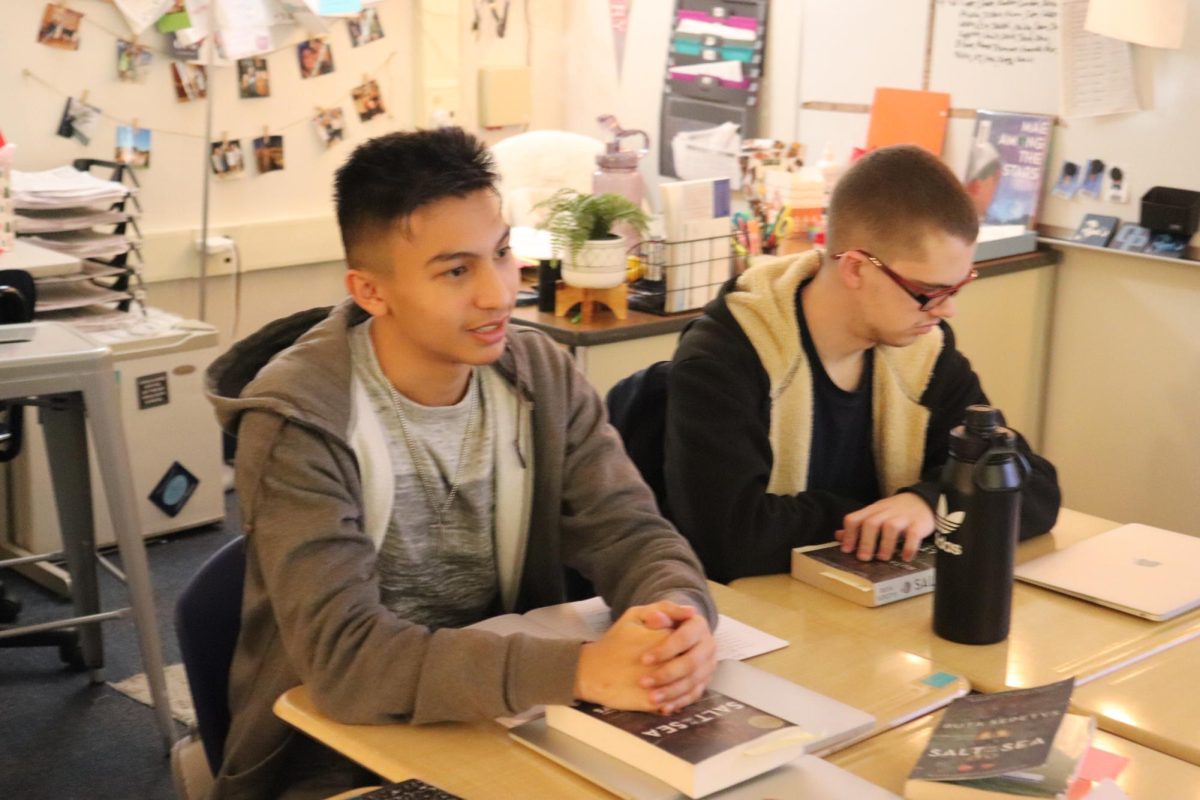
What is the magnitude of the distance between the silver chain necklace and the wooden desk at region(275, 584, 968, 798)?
11.6 inches

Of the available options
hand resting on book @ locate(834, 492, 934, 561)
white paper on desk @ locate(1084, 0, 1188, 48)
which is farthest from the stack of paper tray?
hand resting on book @ locate(834, 492, 934, 561)

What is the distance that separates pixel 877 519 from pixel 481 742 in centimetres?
68

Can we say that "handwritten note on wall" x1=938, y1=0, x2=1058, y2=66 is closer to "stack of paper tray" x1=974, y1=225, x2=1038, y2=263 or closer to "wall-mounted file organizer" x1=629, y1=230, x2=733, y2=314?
"stack of paper tray" x1=974, y1=225, x2=1038, y2=263

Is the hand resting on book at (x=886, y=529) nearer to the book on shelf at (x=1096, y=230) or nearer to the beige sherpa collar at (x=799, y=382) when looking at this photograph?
the beige sherpa collar at (x=799, y=382)

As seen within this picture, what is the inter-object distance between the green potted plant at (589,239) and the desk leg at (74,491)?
99 cm

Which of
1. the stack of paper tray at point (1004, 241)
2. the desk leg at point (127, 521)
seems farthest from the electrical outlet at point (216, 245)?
the stack of paper tray at point (1004, 241)

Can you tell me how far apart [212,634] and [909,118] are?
263 cm

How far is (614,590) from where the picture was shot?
63.0 inches

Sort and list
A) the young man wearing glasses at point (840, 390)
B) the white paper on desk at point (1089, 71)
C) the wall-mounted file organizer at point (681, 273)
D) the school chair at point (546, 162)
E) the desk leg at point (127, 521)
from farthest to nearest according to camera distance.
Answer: the school chair at point (546, 162) < the white paper on desk at point (1089, 71) < the wall-mounted file organizer at point (681, 273) < the desk leg at point (127, 521) < the young man wearing glasses at point (840, 390)

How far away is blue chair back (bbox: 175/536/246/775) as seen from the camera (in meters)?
1.51

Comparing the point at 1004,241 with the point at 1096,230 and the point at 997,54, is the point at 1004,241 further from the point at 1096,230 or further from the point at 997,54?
the point at 997,54

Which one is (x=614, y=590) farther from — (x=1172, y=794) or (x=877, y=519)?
(x=1172, y=794)

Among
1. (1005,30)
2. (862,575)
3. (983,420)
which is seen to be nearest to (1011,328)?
(1005,30)

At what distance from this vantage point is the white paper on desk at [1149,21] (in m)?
3.00
